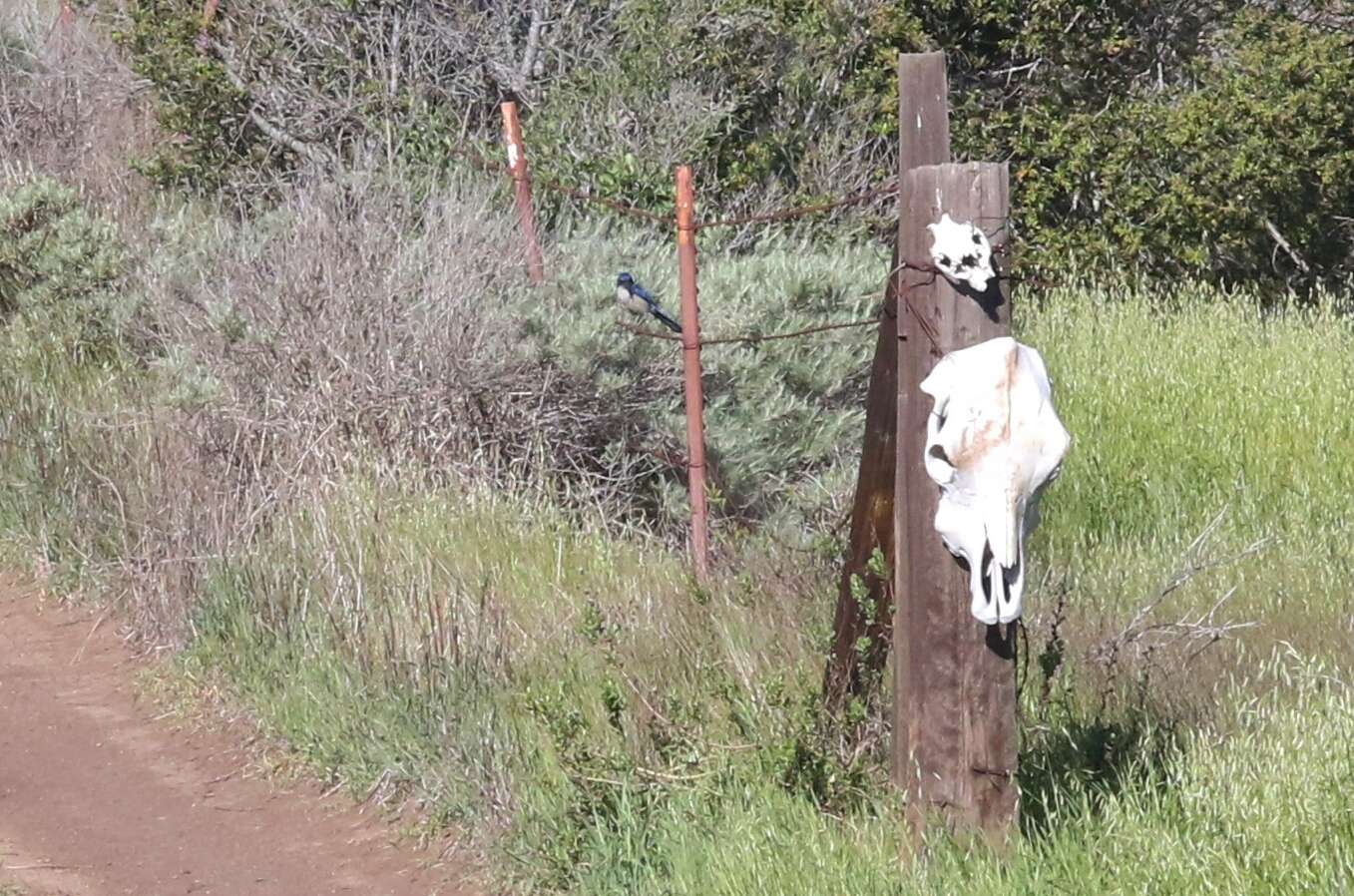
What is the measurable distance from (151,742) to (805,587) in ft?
7.81

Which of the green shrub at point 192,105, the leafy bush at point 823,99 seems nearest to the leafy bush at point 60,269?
the leafy bush at point 823,99

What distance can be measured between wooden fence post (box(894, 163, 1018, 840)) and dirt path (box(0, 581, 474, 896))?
167 cm

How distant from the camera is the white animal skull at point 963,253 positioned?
397 cm

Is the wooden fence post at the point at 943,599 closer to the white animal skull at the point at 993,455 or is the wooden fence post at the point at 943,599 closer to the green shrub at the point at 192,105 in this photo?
the white animal skull at the point at 993,455

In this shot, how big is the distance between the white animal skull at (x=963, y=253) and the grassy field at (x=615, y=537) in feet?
3.78

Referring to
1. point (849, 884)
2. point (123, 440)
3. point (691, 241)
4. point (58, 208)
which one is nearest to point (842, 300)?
point (691, 241)

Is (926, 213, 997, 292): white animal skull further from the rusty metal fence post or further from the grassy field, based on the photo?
the rusty metal fence post

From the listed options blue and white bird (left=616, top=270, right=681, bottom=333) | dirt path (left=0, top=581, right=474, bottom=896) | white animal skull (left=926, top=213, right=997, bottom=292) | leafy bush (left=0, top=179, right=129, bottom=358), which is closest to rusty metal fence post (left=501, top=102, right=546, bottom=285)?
blue and white bird (left=616, top=270, right=681, bottom=333)

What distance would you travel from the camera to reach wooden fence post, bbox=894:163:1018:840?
406 centimetres

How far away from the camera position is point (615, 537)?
321 inches

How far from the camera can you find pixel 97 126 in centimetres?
1393

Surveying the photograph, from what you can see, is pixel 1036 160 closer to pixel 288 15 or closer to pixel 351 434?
pixel 288 15

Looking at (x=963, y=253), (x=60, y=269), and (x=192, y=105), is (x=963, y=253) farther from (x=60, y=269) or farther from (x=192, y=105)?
(x=192, y=105)

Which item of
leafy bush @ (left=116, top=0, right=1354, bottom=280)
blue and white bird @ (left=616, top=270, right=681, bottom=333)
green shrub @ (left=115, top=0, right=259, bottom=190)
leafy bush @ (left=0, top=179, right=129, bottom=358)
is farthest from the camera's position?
green shrub @ (left=115, top=0, right=259, bottom=190)
